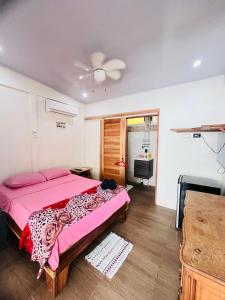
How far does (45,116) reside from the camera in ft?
10.7

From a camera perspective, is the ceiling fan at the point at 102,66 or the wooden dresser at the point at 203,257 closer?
the wooden dresser at the point at 203,257

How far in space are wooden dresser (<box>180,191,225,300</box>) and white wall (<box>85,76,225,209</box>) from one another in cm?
178

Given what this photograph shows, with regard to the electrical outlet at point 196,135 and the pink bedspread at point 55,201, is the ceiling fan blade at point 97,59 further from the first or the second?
the electrical outlet at point 196,135

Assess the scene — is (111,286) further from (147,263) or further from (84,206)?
(84,206)

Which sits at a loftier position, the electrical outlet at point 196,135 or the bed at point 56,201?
the electrical outlet at point 196,135

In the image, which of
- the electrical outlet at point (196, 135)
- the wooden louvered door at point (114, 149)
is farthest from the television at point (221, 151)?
the wooden louvered door at point (114, 149)

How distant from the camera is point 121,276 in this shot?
4.99 ft

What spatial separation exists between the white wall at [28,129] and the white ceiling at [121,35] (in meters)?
0.41

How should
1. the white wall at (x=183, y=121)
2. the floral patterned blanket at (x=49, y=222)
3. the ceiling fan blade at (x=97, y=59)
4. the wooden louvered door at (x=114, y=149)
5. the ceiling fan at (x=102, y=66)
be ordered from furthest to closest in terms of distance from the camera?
the wooden louvered door at (x=114, y=149) → the white wall at (x=183, y=121) → the ceiling fan at (x=102, y=66) → the ceiling fan blade at (x=97, y=59) → the floral patterned blanket at (x=49, y=222)

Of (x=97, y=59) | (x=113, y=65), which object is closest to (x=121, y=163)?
(x=113, y=65)

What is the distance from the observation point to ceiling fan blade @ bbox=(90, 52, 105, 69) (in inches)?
69.1

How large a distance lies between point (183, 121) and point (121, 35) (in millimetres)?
1981

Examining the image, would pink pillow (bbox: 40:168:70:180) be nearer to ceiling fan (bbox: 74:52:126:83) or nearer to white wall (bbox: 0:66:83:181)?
white wall (bbox: 0:66:83:181)

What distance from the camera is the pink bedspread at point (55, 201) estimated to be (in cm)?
140
